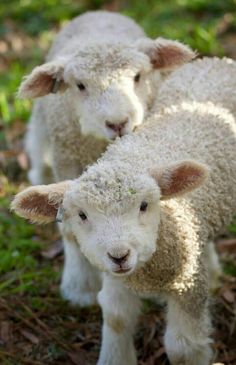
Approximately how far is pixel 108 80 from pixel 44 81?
533 mm

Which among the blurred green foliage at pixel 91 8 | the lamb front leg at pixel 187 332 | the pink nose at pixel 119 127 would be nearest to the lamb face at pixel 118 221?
the lamb front leg at pixel 187 332

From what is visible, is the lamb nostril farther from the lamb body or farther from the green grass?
the green grass

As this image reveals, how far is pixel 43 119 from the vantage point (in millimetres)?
5996

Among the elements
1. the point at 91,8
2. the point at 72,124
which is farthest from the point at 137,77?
the point at 91,8

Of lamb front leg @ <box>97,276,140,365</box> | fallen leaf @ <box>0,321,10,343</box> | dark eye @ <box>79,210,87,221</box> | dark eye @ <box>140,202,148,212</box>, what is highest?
dark eye @ <box>140,202,148,212</box>

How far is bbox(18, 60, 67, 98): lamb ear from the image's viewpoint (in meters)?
4.88

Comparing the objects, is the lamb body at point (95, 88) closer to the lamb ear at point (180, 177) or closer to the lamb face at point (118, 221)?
the lamb ear at point (180, 177)

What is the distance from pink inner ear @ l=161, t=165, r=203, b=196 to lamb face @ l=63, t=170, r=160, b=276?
0.36 ft

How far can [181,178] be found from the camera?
371 cm

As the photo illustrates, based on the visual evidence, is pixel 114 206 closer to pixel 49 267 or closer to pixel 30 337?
pixel 30 337

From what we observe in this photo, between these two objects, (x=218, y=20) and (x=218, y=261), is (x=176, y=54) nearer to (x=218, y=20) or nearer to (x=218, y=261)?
(x=218, y=261)

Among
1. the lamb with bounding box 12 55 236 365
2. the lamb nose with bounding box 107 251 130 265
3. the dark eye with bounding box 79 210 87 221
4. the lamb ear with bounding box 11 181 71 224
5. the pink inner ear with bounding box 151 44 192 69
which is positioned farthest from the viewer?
the pink inner ear with bounding box 151 44 192 69

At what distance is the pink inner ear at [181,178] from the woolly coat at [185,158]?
0.43 feet

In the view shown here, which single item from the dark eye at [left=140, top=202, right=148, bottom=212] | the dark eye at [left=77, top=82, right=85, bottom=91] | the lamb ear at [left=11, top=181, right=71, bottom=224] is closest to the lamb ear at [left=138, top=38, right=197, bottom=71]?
the dark eye at [left=77, top=82, right=85, bottom=91]
